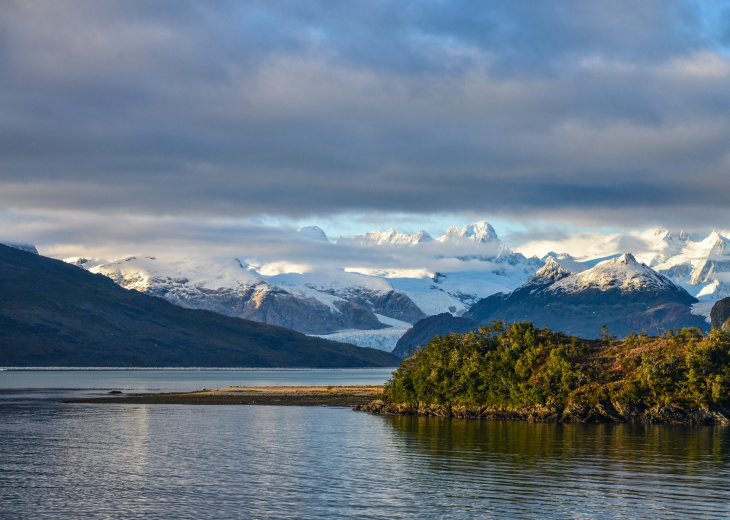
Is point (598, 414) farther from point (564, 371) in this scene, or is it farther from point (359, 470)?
point (359, 470)

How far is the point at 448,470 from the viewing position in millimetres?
85625

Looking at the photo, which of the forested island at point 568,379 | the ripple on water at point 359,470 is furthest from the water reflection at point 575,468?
the forested island at point 568,379

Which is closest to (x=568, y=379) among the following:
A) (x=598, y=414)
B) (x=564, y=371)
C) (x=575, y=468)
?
(x=564, y=371)

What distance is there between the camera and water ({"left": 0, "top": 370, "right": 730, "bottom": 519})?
67081 mm

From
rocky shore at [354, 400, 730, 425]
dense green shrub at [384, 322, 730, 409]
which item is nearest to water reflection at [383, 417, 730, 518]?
rocky shore at [354, 400, 730, 425]

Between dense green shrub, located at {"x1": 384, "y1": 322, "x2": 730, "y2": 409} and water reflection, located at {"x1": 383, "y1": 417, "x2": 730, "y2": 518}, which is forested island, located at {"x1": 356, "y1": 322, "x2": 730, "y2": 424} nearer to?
dense green shrub, located at {"x1": 384, "y1": 322, "x2": 730, "y2": 409}

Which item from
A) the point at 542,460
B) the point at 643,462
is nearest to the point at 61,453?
the point at 542,460

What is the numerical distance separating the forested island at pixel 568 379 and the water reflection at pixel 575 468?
8.79 metres

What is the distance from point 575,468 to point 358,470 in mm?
21168

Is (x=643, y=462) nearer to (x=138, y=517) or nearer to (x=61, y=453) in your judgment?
(x=138, y=517)

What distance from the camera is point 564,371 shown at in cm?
14138

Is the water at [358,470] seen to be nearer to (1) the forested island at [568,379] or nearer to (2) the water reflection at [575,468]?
(2) the water reflection at [575,468]

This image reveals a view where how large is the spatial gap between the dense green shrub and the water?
10.5m

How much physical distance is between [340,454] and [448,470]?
53.9 ft
